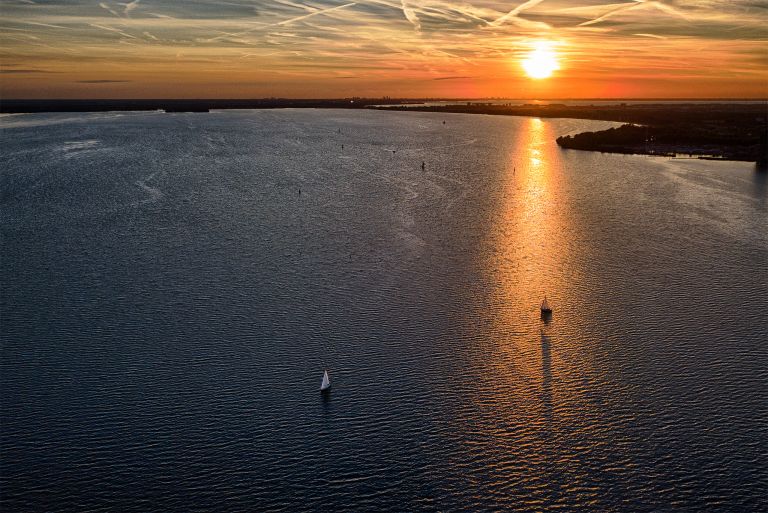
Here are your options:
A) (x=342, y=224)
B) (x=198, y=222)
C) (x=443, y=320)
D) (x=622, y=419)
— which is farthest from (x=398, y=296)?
(x=198, y=222)

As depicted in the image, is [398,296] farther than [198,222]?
No

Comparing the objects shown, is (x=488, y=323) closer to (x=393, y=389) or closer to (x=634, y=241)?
(x=393, y=389)

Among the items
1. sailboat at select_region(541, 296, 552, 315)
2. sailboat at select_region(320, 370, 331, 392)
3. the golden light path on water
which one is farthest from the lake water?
sailboat at select_region(541, 296, 552, 315)

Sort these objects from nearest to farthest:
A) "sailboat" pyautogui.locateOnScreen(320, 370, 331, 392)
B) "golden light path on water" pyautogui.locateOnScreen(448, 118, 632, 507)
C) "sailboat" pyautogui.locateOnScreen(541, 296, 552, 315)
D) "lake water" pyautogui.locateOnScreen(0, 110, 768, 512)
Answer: "lake water" pyautogui.locateOnScreen(0, 110, 768, 512)
"golden light path on water" pyautogui.locateOnScreen(448, 118, 632, 507)
"sailboat" pyautogui.locateOnScreen(320, 370, 331, 392)
"sailboat" pyautogui.locateOnScreen(541, 296, 552, 315)

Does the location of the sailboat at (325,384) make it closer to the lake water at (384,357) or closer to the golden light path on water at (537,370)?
the lake water at (384,357)

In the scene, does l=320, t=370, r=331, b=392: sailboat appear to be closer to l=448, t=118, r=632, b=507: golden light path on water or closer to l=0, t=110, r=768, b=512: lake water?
l=0, t=110, r=768, b=512: lake water

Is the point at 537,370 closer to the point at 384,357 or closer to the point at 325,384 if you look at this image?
the point at 384,357

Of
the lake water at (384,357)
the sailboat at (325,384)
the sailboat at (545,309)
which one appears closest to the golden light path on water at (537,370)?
the lake water at (384,357)

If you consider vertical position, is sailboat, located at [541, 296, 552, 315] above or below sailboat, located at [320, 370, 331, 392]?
above
